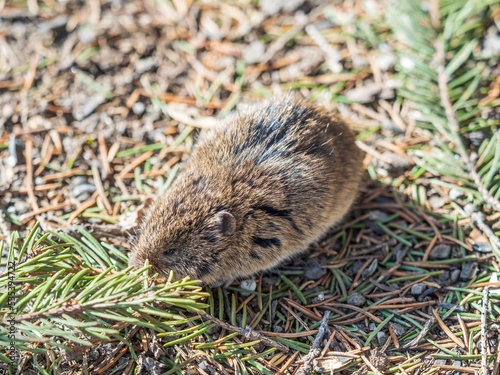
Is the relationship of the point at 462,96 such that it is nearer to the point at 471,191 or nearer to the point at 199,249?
the point at 471,191

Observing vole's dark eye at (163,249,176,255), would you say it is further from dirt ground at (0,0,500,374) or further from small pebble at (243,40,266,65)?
small pebble at (243,40,266,65)

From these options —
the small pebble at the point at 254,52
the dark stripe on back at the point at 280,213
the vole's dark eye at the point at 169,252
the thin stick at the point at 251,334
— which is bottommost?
the thin stick at the point at 251,334

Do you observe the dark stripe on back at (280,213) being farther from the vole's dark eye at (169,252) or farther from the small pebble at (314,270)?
the vole's dark eye at (169,252)

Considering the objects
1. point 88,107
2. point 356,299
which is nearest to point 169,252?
point 356,299

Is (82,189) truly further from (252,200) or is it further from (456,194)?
(456,194)

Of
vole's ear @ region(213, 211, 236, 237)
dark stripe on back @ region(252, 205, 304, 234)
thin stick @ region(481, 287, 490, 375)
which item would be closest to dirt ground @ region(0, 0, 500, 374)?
thin stick @ region(481, 287, 490, 375)

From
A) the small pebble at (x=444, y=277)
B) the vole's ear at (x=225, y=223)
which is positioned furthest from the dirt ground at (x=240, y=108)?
the vole's ear at (x=225, y=223)
